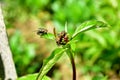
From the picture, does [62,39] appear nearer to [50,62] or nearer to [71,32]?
[50,62]

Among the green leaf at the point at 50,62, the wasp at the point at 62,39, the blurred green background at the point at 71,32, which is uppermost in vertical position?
the wasp at the point at 62,39

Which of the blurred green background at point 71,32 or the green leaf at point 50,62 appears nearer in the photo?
the green leaf at point 50,62

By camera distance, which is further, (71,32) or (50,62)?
(71,32)

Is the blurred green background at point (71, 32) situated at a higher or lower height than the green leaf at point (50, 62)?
lower

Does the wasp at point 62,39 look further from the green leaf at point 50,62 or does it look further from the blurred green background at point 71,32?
the blurred green background at point 71,32

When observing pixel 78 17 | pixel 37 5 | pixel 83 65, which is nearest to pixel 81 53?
pixel 83 65

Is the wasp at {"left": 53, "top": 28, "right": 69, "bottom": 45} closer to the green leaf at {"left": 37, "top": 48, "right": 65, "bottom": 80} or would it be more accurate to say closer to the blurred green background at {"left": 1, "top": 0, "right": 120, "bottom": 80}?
the green leaf at {"left": 37, "top": 48, "right": 65, "bottom": 80}

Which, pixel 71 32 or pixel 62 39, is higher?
pixel 62 39

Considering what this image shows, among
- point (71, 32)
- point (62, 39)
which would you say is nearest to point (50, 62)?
point (62, 39)

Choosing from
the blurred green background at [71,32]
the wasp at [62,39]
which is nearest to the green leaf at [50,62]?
the wasp at [62,39]
